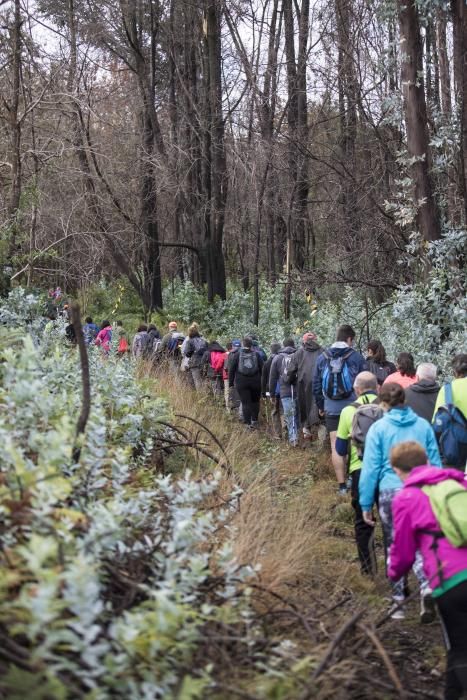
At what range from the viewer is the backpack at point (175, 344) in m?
17.0

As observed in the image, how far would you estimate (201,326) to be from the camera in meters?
24.7

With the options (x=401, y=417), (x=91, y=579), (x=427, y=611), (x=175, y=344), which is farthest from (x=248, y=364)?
(x=91, y=579)

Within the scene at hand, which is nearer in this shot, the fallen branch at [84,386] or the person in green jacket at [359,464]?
the fallen branch at [84,386]

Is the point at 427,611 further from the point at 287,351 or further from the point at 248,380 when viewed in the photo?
the point at 248,380

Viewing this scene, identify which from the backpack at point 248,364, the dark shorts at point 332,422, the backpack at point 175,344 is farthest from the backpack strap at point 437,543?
the backpack at point 175,344

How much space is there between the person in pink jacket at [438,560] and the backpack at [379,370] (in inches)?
239

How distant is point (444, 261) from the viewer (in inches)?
486

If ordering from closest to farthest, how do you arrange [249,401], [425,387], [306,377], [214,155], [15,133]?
[425,387] < [15,133] < [306,377] < [249,401] < [214,155]

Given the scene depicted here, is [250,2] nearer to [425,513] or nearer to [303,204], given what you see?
[303,204]

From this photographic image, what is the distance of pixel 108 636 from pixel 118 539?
20.2 inches

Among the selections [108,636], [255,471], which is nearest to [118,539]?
[108,636]

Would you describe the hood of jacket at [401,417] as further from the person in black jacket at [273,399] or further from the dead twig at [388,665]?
the person in black jacket at [273,399]

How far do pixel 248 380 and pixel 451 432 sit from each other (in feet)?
24.9

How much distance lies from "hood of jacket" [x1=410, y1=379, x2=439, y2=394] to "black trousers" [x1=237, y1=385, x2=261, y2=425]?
656 centimetres
